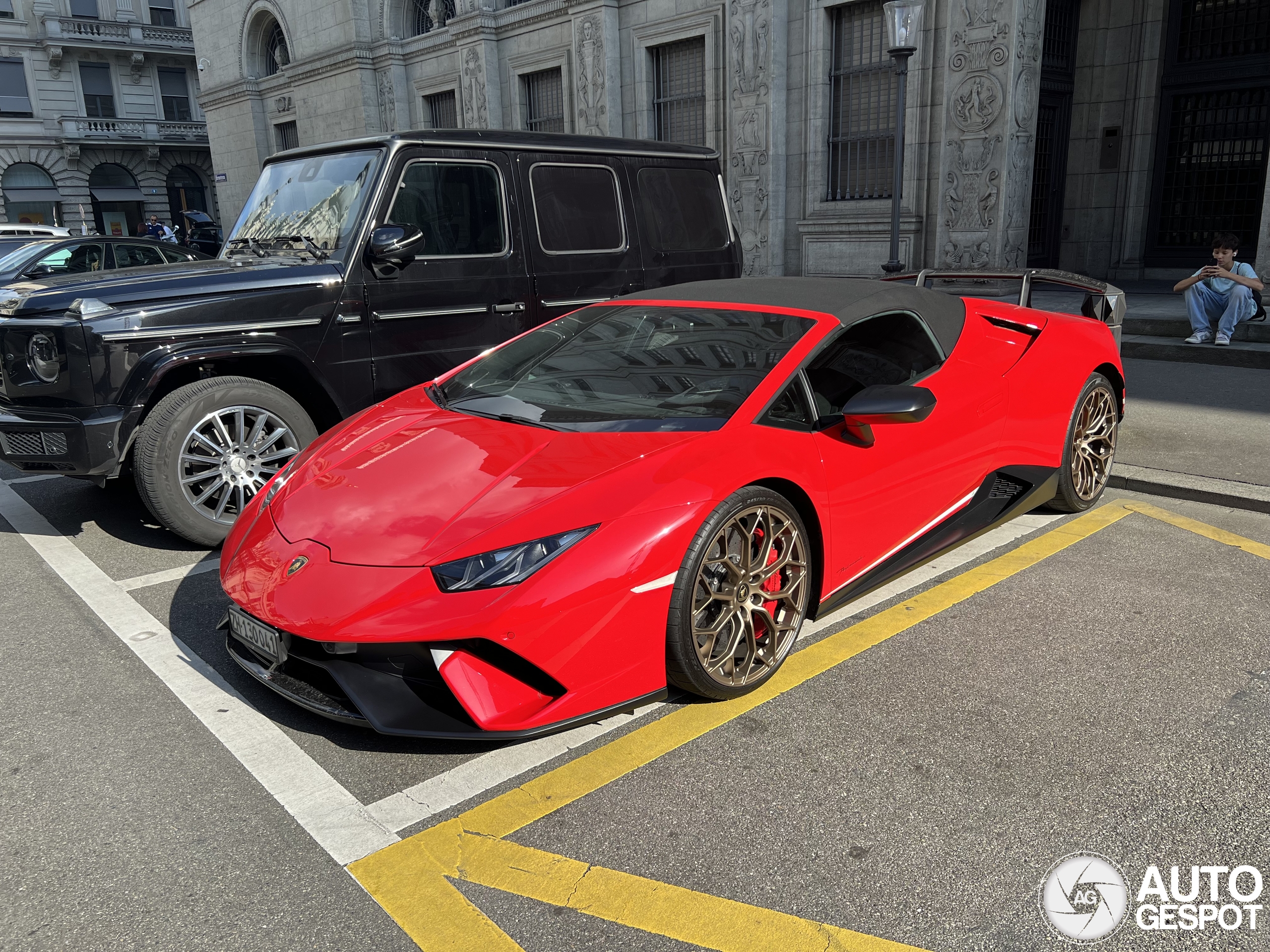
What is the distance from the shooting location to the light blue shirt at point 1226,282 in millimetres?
10086

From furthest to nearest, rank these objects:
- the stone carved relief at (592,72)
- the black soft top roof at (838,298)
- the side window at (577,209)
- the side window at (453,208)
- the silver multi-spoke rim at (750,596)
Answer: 1. the stone carved relief at (592,72)
2. the side window at (577,209)
3. the side window at (453,208)
4. the black soft top roof at (838,298)
5. the silver multi-spoke rim at (750,596)

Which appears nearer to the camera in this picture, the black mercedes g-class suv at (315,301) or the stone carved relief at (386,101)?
the black mercedes g-class suv at (315,301)

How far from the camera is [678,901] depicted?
233cm

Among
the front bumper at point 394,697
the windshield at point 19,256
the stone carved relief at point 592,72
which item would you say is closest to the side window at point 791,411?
the front bumper at point 394,697

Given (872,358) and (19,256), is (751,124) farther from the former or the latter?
(872,358)

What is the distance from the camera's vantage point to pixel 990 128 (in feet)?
42.1

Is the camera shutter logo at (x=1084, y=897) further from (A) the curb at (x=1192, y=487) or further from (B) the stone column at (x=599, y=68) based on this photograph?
(B) the stone column at (x=599, y=68)

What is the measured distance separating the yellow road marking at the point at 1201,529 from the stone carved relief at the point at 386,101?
22203mm

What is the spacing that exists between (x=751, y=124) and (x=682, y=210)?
963 centimetres

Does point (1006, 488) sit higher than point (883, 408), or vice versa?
point (883, 408)

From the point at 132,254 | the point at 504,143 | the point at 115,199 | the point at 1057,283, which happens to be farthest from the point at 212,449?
the point at 115,199

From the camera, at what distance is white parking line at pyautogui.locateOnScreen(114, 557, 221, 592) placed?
4.60 m

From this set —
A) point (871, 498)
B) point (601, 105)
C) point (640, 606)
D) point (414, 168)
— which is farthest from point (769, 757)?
point (601, 105)

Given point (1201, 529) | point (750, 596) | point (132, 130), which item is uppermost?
point (132, 130)
